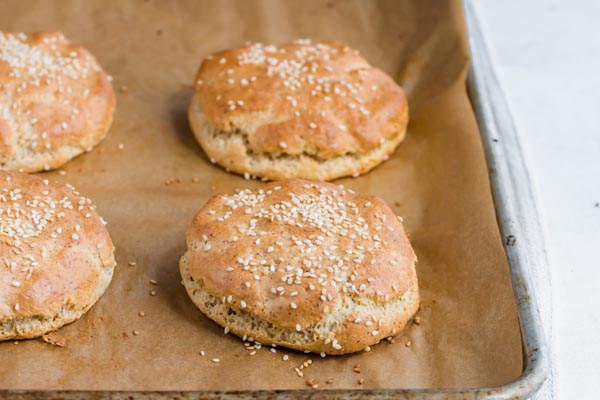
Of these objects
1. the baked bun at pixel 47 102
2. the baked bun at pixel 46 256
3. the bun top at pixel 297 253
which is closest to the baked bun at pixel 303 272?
the bun top at pixel 297 253

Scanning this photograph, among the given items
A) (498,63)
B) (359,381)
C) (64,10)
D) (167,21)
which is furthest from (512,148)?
(64,10)

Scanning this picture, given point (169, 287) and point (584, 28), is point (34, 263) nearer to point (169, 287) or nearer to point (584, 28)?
point (169, 287)

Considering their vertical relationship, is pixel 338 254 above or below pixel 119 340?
above

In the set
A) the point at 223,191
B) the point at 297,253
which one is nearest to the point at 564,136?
the point at 223,191

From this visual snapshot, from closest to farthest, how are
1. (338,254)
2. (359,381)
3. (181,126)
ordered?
1. (359,381)
2. (338,254)
3. (181,126)

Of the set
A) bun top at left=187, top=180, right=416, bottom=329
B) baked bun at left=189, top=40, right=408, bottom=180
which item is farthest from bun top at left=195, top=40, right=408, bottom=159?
bun top at left=187, top=180, right=416, bottom=329

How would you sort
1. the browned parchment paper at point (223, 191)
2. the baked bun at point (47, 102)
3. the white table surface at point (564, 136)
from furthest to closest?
the baked bun at point (47, 102)
the white table surface at point (564, 136)
the browned parchment paper at point (223, 191)

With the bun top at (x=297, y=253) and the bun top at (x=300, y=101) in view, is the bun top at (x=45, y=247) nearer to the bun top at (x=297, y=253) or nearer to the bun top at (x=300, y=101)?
the bun top at (x=297, y=253)
